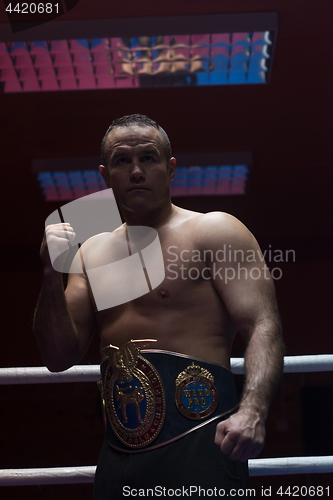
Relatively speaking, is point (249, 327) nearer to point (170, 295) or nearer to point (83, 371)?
point (170, 295)

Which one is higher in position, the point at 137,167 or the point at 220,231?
the point at 137,167

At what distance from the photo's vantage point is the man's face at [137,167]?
106 centimetres

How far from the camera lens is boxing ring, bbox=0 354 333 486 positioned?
1.10 meters

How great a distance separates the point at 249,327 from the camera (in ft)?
3.01

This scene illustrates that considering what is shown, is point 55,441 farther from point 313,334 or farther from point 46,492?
point 313,334

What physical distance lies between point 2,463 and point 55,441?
25cm

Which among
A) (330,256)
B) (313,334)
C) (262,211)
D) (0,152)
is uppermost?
(0,152)

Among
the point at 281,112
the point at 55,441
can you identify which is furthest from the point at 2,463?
the point at 281,112

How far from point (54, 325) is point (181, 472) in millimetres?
376

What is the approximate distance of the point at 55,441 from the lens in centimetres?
229

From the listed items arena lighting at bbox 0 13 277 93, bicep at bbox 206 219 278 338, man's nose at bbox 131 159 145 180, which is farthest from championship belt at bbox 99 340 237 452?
arena lighting at bbox 0 13 277 93

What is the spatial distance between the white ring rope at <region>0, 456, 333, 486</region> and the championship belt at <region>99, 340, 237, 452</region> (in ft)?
0.72
